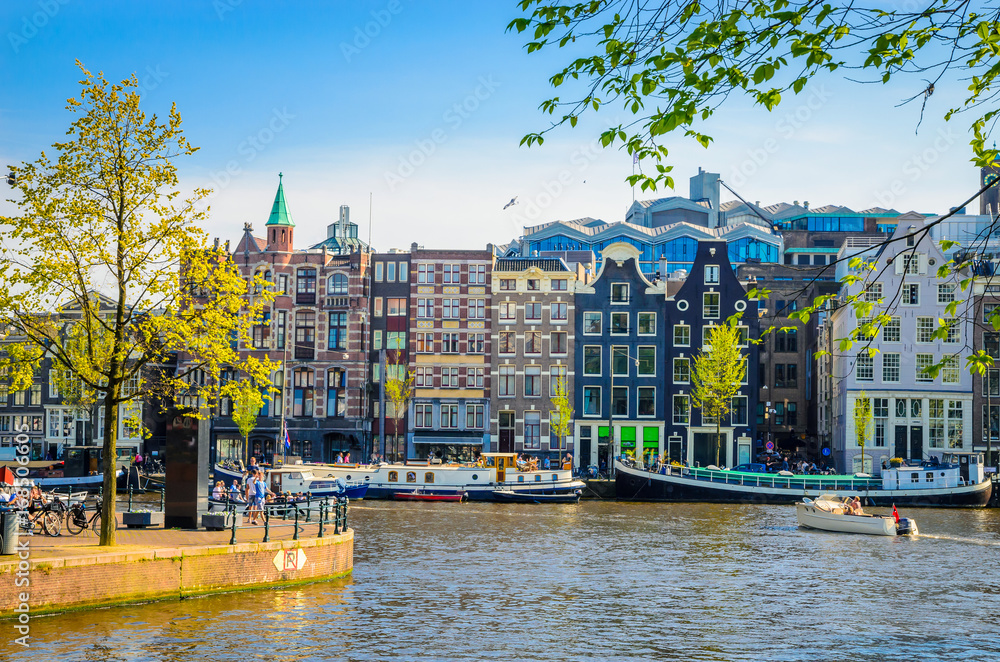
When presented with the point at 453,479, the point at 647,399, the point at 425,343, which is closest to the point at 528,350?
the point at 425,343

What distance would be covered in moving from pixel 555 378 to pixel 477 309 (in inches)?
341

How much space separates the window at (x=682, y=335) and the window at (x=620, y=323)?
404 cm

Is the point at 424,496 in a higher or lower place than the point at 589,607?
lower

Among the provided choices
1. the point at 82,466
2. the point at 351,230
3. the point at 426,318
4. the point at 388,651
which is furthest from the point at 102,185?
the point at 351,230

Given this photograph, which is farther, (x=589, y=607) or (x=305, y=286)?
(x=305, y=286)

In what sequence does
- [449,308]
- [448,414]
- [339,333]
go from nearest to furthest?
1. [448,414]
2. [449,308]
3. [339,333]

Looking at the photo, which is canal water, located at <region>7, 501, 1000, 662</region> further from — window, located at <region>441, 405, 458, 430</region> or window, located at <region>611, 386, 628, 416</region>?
window, located at <region>441, 405, 458, 430</region>

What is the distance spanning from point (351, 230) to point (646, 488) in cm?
7033

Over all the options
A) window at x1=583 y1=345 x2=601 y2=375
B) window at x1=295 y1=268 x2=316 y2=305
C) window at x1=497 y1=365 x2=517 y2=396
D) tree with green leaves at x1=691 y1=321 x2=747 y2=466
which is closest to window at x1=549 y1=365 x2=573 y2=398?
window at x1=583 y1=345 x2=601 y2=375

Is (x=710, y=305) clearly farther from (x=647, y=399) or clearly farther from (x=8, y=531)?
(x=8, y=531)

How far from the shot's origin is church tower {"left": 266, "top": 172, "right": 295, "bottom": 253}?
98375 mm

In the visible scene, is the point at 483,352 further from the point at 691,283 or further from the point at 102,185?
the point at 102,185

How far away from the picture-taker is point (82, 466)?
7519cm

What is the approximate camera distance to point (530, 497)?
72.7 metres
